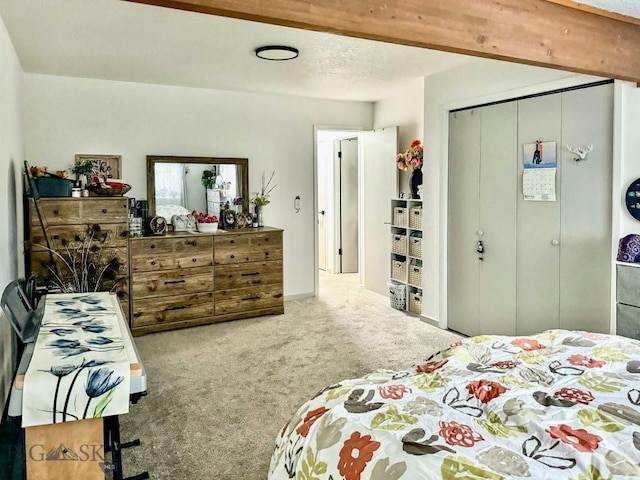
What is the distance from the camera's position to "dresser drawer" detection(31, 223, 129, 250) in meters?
4.02

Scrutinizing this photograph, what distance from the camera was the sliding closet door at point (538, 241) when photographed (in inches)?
144

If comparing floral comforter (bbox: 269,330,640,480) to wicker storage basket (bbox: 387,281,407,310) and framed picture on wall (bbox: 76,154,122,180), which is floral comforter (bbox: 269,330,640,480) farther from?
Result: framed picture on wall (bbox: 76,154,122,180)

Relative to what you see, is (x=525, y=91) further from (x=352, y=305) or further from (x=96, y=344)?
(x=96, y=344)

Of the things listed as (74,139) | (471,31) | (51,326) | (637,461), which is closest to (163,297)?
(74,139)

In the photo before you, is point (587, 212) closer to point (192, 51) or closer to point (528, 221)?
point (528, 221)

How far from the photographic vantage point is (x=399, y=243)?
5.53 meters

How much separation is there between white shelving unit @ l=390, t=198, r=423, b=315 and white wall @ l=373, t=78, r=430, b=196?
354 millimetres

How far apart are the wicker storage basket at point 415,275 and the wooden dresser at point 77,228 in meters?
2.82

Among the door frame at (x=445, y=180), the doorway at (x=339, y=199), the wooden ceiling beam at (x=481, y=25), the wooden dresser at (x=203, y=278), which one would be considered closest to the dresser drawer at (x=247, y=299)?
the wooden dresser at (x=203, y=278)

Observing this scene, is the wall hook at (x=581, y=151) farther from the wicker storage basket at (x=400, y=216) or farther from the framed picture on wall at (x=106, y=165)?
the framed picture on wall at (x=106, y=165)

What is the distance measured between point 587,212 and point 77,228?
3922 millimetres

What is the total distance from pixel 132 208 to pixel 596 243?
13.2ft

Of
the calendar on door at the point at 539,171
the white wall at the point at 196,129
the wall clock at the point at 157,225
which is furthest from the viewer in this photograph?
the wall clock at the point at 157,225

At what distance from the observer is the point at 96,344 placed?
1963 mm
